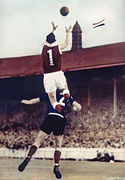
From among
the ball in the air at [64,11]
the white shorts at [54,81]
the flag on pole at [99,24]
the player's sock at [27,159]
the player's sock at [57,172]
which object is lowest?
the player's sock at [57,172]

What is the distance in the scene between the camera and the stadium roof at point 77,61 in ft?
16.3

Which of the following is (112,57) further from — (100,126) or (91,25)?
(100,126)

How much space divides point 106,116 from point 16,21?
60.6 inches

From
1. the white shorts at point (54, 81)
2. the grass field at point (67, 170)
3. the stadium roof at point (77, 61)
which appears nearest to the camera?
the grass field at point (67, 170)

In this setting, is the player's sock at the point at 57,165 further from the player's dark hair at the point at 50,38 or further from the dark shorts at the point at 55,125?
the player's dark hair at the point at 50,38

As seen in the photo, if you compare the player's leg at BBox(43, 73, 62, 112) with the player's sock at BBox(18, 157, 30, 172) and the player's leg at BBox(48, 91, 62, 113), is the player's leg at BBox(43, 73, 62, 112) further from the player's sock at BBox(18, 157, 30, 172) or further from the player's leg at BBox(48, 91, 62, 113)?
the player's sock at BBox(18, 157, 30, 172)

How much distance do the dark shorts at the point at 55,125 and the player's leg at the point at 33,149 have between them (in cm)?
7

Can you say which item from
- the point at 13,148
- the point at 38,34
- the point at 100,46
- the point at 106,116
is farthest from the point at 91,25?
the point at 13,148

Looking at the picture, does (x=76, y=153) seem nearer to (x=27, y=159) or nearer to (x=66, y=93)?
(x=27, y=159)

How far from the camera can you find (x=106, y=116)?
195 inches

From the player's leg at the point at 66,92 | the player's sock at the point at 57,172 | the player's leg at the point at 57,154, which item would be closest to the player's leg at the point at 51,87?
the player's leg at the point at 66,92

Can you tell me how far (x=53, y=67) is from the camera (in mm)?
5105

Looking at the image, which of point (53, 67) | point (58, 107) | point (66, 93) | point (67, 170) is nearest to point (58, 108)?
point (58, 107)

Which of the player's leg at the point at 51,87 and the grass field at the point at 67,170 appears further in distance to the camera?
the player's leg at the point at 51,87
